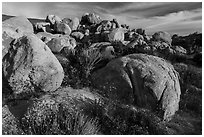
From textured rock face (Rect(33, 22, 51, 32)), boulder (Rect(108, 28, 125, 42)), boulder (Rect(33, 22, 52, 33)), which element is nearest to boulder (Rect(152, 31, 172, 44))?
boulder (Rect(108, 28, 125, 42))

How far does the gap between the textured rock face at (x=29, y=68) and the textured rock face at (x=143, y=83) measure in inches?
77.7

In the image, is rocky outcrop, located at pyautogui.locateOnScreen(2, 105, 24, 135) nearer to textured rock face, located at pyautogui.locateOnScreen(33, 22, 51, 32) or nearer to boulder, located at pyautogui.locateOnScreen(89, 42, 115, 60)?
boulder, located at pyautogui.locateOnScreen(89, 42, 115, 60)

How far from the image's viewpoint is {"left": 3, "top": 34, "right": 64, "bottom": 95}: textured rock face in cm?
775

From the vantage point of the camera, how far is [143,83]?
7746 millimetres

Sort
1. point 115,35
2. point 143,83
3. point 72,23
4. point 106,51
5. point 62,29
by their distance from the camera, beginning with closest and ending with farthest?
point 143,83 < point 106,51 < point 115,35 < point 62,29 < point 72,23

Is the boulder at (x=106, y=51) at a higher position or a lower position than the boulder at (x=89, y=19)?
lower

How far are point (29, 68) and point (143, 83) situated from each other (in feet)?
13.4

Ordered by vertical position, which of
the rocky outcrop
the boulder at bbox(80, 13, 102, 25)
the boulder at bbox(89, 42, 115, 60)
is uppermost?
the boulder at bbox(80, 13, 102, 25)

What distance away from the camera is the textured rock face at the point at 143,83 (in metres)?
7.62

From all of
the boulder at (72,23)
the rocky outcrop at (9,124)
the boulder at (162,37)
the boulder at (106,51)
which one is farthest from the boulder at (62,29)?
the rocky outcrop at (9,124)

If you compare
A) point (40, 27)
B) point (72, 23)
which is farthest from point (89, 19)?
point (40, 27)

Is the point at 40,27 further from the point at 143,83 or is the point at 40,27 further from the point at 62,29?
the point at 143,83

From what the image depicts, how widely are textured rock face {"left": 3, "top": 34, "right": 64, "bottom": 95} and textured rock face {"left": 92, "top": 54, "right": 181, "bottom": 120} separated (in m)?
1.97

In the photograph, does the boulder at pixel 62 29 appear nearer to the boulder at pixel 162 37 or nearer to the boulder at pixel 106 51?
the boulder at pixel 162 37
